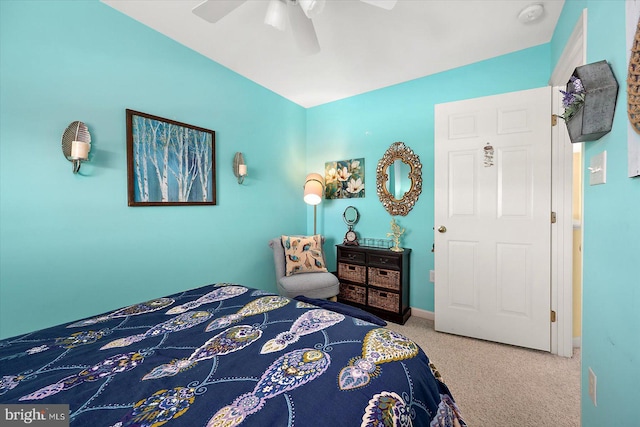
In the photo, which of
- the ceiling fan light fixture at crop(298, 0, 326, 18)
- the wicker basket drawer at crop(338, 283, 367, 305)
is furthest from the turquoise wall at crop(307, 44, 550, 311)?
the ceiling fan light fixture at crop(298, 0, 326, 18)

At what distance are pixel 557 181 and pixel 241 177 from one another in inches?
113

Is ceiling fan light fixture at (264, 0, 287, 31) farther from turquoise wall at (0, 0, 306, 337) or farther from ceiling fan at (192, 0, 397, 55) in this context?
turquoise wall at (0, 0, 306, 337)

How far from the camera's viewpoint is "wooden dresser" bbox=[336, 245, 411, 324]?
8.84 ft

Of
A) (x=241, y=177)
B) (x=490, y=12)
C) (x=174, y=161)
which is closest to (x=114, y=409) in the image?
(x=174, y=161)

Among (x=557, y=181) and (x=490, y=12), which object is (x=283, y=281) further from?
(x=490, y=12)

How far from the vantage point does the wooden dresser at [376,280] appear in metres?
2.70

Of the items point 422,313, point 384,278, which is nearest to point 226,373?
point 384,278

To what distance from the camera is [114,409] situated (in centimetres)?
67

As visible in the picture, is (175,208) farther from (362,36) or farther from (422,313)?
(422,313)

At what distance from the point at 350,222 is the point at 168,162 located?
2.13 meters

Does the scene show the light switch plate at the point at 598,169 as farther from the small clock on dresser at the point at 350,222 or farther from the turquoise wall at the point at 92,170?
the turquoise wall at the point at 92,170

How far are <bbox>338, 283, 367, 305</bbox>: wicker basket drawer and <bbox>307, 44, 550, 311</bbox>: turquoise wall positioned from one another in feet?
1.83

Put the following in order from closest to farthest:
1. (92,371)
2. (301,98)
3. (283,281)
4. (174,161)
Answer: (92,371) → (174,161) → (283,281) → (301,98)

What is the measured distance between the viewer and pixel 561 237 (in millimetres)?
2027
